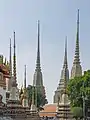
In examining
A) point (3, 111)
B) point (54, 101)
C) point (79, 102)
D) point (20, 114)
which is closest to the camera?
point (3, 111)

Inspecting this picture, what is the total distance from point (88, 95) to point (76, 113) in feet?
15.1

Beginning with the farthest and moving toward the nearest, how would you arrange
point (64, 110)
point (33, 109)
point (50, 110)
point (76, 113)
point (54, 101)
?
point (54, 101) → point (50, 110) → point (33, 109) → point (76, 113) → point (64, 110)

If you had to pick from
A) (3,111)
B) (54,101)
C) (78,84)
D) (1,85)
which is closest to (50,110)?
(54,101)

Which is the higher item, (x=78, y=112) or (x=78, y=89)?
(x=78, y=89)

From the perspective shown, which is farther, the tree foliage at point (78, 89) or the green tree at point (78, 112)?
the tree foliage at point (78, 89)

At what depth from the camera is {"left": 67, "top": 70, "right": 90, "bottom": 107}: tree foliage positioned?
46203 millimetres

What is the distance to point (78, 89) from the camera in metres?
48.3

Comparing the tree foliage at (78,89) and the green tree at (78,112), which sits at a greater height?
the tree foliage at (78,89)

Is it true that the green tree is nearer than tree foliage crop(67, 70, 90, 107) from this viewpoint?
Yes

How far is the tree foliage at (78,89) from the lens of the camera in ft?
152

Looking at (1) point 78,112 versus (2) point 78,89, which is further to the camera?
(2) point 78,89

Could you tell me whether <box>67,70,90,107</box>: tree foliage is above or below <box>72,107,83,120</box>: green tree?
above

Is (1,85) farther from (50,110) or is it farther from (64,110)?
(50,110)

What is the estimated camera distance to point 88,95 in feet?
149
